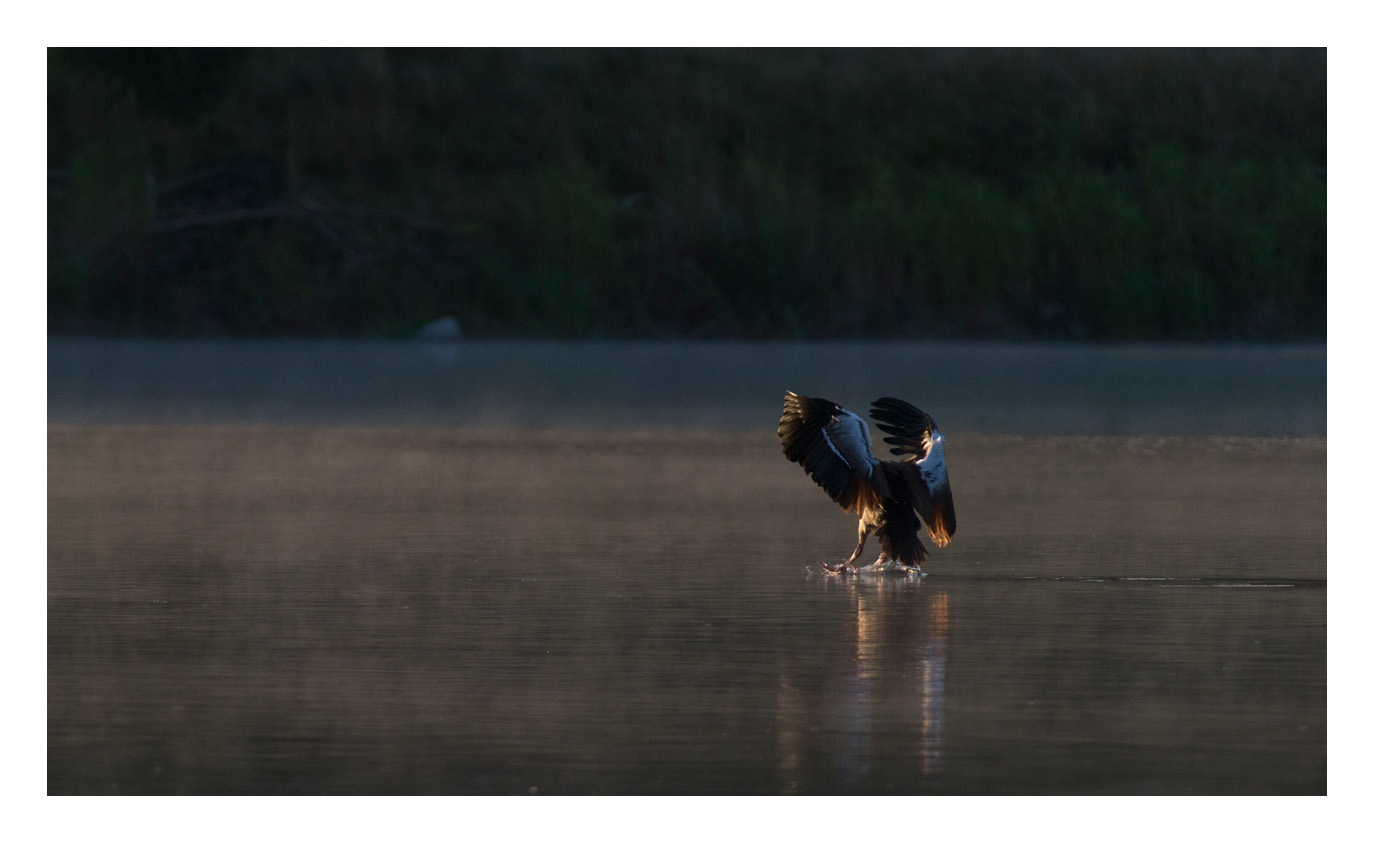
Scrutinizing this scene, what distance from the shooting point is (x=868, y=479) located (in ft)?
25.2

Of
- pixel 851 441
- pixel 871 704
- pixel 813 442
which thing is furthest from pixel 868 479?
pixel 871 704

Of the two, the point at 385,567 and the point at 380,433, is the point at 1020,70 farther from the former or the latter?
the point at 385,567

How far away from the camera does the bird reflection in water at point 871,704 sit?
4906 millimetres

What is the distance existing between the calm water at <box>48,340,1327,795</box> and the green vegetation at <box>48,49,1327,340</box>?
13064mm

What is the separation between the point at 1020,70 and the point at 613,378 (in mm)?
11451

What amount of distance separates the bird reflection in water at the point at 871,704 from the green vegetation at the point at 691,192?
681 inches

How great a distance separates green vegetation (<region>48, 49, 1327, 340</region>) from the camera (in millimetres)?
24422

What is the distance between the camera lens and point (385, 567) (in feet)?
25.7

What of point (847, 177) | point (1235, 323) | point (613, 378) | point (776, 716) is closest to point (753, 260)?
point (847, 177)

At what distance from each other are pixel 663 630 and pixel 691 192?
786 inches

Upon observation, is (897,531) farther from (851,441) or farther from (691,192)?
(691,192)

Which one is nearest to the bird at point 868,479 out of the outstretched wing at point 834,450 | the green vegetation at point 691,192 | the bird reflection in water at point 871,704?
the outstretched wing at point 834,450

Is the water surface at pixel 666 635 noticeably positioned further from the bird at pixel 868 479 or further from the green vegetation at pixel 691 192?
the green vegetation at pixel 691 192

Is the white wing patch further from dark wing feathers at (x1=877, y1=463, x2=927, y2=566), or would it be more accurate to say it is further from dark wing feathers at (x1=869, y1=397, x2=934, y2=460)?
dark wing feathers at (x1=869, y1=397, x2=934, y2=460)
